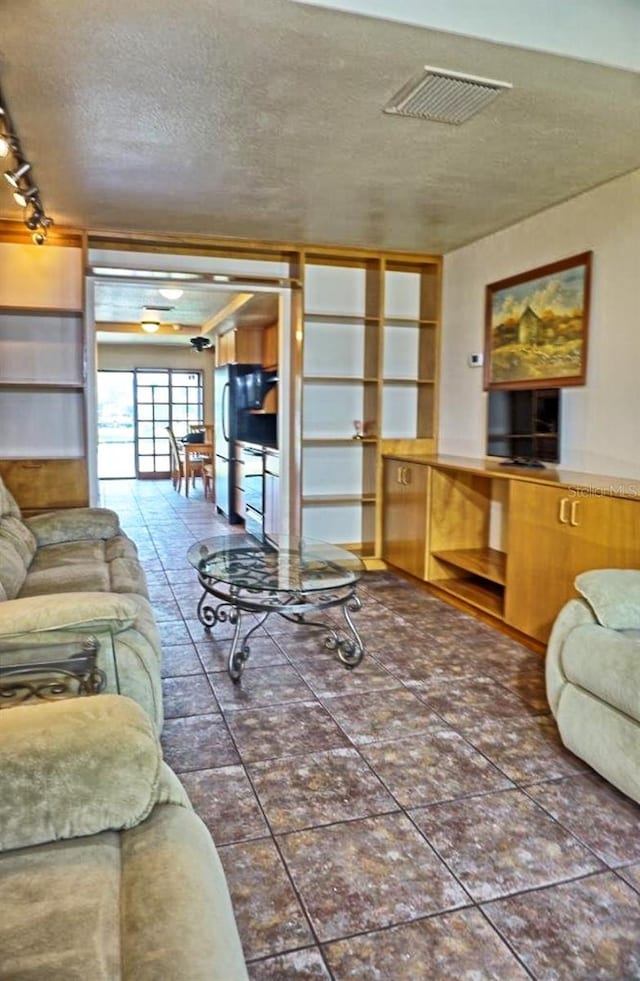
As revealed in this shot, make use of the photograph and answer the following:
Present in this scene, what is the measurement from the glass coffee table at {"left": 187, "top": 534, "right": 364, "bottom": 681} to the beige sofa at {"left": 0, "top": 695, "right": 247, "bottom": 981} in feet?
5.39

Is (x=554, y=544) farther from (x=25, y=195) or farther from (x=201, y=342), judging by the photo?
(x=201, y=342)

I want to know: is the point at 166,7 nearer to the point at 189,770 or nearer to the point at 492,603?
the point at 189,770

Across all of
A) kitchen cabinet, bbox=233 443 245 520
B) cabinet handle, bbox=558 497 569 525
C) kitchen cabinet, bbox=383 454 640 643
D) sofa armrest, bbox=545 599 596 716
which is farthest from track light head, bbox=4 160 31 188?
kitchen cabinet, bbox=233 443 245 520

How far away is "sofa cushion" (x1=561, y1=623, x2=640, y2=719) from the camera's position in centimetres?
205

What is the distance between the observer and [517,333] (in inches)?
168

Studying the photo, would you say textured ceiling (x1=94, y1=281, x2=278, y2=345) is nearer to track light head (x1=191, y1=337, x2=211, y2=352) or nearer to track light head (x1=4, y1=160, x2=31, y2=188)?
track light head (x1=191, y1=337, x2=211, y2=352)

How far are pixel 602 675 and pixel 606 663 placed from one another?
0.04 meters

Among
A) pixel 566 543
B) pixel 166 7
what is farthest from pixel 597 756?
pixel 166 7

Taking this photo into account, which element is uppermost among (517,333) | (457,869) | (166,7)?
(166,7)

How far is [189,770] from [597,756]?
4.43ft

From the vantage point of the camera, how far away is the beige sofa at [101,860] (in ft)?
2.92

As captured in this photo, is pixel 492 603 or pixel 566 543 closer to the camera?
pixel 566 543

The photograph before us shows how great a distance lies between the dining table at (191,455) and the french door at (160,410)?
6.46ft

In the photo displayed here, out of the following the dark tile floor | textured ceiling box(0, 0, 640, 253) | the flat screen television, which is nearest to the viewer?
the dark tile floor
